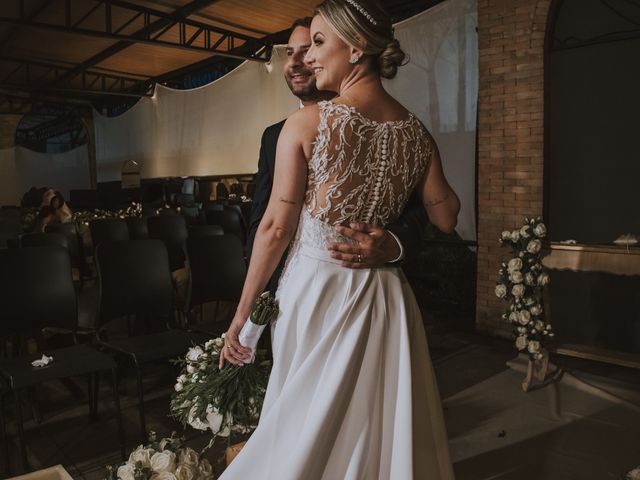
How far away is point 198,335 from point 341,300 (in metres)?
2.09

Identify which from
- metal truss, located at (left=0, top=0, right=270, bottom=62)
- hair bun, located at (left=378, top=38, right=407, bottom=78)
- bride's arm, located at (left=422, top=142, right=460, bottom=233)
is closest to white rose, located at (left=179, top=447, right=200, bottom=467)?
bride's arm, located at (left=422, top=142, right=460, bottom=233)

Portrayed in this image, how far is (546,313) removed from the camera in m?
4.22

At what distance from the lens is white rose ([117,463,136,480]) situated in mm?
1682

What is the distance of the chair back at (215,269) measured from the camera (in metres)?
4.07

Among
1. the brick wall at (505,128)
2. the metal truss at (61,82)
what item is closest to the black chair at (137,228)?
the brick wall at (505,128)

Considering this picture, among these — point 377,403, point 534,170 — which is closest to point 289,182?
point 377,403

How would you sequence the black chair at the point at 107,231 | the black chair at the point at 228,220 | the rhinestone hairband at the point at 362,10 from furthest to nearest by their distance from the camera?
1. the black chair at the point at 228,220
2. the black chair at the point at 107,231
3. the rhinestone hairband at the point at 362,10

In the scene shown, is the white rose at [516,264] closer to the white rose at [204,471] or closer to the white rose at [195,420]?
the white rose at [195,420]

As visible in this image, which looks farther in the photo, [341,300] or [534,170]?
[534,170]

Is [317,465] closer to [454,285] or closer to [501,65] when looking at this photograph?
[501,65]

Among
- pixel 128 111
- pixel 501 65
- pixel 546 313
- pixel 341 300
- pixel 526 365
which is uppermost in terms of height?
pixel 128 111

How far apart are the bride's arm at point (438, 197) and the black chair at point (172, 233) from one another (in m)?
4.21

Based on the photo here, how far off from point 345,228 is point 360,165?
0.18 meters

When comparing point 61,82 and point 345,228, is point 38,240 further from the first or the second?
point 61,82
